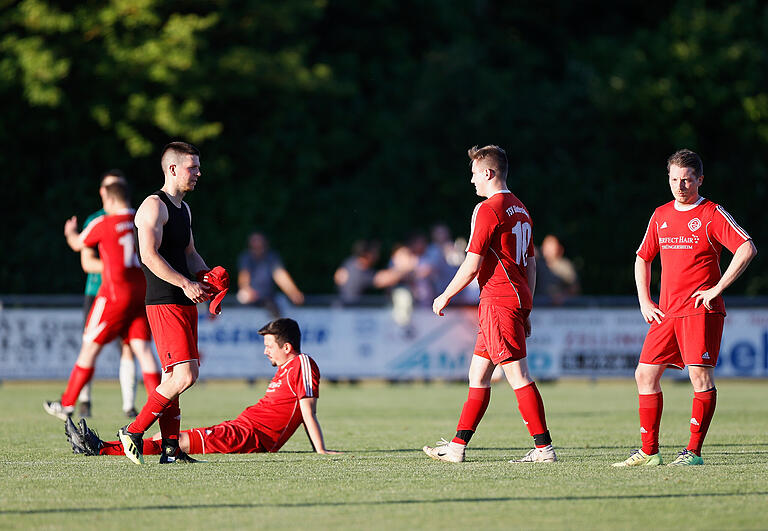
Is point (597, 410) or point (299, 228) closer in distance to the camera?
point (597, 410)

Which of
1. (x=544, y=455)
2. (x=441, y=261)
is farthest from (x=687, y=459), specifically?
(x=441, y=261)

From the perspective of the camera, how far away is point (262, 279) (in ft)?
67.1

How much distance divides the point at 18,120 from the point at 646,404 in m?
18.5

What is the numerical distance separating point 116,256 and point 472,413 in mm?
4495

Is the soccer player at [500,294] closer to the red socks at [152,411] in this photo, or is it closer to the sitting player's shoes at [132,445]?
the red socks at [152,411]

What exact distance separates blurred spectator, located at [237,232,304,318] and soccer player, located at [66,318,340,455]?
33.5ft

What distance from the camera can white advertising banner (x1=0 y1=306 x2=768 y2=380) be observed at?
64.0 ft

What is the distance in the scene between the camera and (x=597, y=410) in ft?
47.9

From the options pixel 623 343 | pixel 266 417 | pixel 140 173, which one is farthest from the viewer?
pixel 140 173

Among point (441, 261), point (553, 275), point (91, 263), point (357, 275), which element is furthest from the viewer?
point (357, 275)

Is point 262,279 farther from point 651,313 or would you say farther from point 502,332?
point 651,313

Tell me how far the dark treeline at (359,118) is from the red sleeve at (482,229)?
15.9 metres

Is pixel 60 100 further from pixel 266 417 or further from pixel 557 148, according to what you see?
pixel 266 417

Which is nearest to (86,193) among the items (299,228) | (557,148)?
(299,228)
